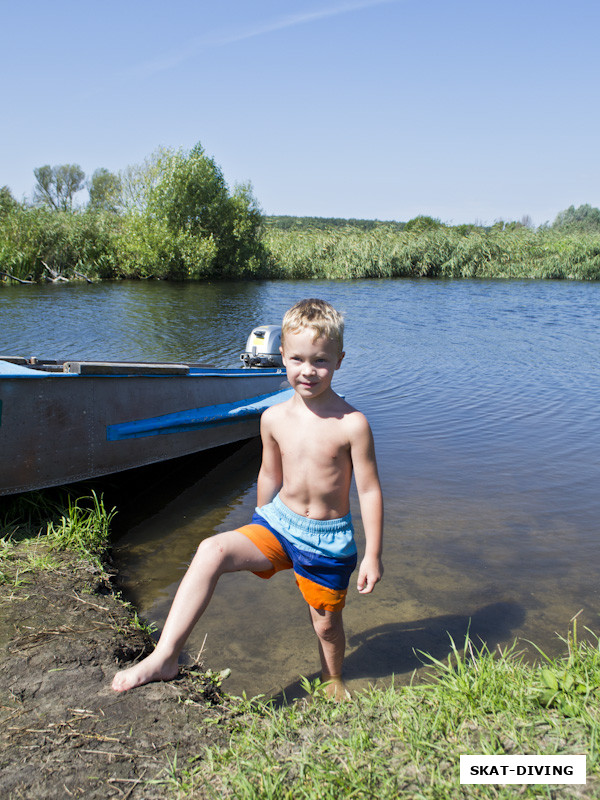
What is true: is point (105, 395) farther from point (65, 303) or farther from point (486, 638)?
point (65, 303)

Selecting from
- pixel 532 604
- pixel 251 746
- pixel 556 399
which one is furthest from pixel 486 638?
pixel 556 399

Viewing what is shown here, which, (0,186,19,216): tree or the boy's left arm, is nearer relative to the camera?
the boy's left arm

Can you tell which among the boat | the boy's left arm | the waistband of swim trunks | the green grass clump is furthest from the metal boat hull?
the boy's left arm

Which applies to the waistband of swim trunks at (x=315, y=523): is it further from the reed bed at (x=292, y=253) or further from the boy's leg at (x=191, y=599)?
the reed bed at (x=292, y=253)

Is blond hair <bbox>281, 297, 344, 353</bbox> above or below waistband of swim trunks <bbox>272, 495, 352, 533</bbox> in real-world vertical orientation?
above

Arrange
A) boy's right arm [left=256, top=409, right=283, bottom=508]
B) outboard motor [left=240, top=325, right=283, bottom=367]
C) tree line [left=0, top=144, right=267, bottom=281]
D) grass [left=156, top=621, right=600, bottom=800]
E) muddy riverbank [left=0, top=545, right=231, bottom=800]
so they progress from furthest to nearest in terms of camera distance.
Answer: tree line [left=0, top=144, right=267, bottom=281]
outboard motor [left=240, top=325, right=283, bottom=367]
boy's right arm [left=256, top=409, right=283, bottom=508]
muddy riverbank [left=0, top=545, right=231, bottom=800]
grass [left=156, top=621, right=600, bottom=800]

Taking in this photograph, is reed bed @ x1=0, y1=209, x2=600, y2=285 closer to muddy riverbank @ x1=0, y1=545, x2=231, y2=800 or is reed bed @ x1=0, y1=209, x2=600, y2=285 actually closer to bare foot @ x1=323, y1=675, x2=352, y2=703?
muddy riverbank @ x1=0, y1=545, x2=231, y2=800

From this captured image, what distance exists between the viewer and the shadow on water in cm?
313

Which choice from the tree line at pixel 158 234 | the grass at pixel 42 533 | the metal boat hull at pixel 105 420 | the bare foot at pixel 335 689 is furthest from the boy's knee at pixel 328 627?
the tree line at pixel 158 234

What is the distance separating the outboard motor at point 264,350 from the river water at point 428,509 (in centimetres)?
123

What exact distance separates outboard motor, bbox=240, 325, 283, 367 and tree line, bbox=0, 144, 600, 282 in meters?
25.8

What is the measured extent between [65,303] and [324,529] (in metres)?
20.4

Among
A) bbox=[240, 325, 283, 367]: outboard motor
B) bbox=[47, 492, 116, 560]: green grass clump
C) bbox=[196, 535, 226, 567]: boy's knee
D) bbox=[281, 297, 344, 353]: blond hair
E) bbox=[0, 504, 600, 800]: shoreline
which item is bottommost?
bbox=[47, 492, 116, 560]: green grass clump

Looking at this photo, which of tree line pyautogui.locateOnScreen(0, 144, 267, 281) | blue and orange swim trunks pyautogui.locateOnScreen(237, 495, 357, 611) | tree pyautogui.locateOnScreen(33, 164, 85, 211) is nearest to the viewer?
blue and orange swim trunks pyautogui.locateOnScreen(237, 495, 357, 611)
